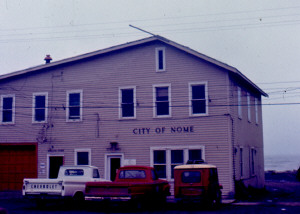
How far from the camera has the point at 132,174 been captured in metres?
19.1

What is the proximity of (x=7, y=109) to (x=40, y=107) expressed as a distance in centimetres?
218

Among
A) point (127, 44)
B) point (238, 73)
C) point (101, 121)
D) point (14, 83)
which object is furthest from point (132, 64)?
point (14, 83)

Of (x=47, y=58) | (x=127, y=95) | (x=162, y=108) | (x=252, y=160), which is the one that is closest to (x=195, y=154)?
(x=162, y=108)

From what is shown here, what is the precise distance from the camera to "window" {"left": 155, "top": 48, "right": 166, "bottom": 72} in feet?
79.7

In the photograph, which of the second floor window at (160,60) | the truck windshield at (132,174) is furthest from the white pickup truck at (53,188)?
the second floor window at (160,60)

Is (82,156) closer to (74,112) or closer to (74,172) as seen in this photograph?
(74,112)

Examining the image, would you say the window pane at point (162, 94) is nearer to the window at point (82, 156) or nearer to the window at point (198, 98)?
the window at point (198, 98)

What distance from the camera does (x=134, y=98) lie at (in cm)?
2441

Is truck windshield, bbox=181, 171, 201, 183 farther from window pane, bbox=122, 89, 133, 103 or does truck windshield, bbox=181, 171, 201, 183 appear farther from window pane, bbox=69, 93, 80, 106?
window pane, bbox=69, 93, 80, 106

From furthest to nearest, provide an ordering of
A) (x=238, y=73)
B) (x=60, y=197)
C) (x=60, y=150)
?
(x=60, y=150), (x=238, y=73), (x=60, y=197)

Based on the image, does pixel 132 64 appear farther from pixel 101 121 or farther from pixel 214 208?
pixel 214 208

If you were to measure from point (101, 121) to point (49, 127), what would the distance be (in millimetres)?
3291

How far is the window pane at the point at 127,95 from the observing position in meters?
24.7

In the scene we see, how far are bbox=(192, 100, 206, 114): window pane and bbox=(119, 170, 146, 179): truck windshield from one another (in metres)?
6.07
